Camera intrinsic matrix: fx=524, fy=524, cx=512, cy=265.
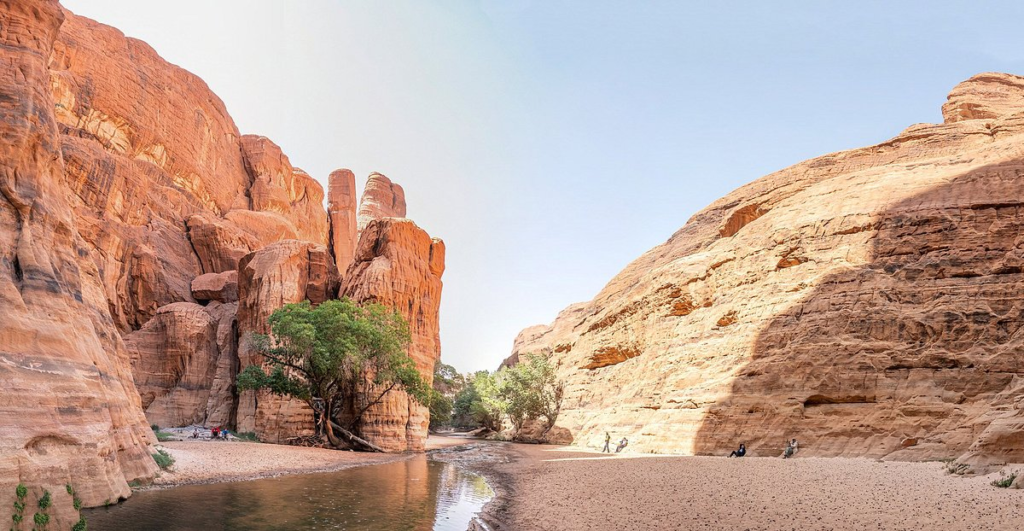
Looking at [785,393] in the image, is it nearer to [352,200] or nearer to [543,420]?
[543,420]

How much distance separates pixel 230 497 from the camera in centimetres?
1550

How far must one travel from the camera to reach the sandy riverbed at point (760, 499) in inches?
369

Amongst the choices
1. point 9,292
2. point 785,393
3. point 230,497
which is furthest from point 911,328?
point 9,292

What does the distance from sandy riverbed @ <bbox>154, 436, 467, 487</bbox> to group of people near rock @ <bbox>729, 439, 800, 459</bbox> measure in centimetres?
1818

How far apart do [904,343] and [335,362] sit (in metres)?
29.7

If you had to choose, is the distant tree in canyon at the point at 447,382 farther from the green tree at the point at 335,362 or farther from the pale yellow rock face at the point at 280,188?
the green tree at the point at 335,362

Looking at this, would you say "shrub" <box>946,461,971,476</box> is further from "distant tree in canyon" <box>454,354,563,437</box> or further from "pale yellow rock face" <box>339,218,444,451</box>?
"distant tree in canyon" <box>454,354,563,437</box>

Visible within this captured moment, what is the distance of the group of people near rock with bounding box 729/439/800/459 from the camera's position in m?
22.3

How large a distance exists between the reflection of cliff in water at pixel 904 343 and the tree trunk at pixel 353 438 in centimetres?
2003

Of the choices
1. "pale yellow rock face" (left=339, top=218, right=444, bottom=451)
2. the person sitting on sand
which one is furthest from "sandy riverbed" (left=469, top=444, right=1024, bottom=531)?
"pale yellow rock face" (left=339, top=218, right=444, bottom=451)

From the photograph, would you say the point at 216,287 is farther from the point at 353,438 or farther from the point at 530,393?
the point at 530,393

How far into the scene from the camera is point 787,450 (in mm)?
22172

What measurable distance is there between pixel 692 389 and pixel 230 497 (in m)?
22.9

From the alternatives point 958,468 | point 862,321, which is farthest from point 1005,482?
point 862,321
